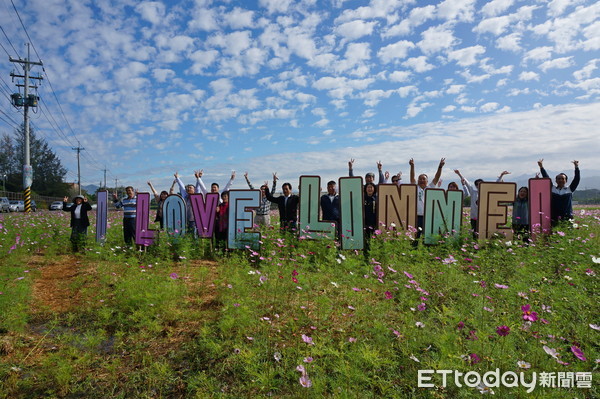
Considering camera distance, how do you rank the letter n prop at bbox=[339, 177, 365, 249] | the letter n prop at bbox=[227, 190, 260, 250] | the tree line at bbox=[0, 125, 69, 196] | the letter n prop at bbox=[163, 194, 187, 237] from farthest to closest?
→ the tree line at bbox=[0, 125, 69, 196] → the letter n prop at bbox=[163, 194, 187, 237] → the letter n prop at bbox=[227, 190, 260, 250] → the letter n prop at bbox=[339, 177, 365, 249]

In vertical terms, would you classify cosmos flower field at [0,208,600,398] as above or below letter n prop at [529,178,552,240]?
below

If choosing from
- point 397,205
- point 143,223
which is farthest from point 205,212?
point 397,205

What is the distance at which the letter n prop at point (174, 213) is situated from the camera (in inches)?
361

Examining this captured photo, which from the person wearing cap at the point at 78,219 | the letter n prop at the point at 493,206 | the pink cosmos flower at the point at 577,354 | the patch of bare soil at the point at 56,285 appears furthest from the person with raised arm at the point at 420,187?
the person wearing cap at the point at 78,219

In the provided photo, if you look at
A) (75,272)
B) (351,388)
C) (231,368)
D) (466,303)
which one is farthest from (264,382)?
(75,272)

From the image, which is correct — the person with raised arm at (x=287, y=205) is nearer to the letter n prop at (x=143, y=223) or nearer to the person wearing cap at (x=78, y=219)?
the letter n prop at (x=143, y=223)

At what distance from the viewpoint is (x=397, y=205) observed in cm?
857

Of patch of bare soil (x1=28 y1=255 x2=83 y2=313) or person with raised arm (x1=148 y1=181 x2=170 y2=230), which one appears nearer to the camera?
patch of bare soil (x1=28 y1=255 x2=83 y2=313)

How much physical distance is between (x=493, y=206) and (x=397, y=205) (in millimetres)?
2792

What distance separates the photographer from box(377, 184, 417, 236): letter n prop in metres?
8.48

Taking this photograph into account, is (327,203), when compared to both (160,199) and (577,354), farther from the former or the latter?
(577,354)

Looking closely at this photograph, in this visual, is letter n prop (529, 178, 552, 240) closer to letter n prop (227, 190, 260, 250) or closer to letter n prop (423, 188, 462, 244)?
letter n prop (423, 188, 462, 244)

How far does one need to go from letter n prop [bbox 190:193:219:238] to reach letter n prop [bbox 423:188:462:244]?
17.7ft

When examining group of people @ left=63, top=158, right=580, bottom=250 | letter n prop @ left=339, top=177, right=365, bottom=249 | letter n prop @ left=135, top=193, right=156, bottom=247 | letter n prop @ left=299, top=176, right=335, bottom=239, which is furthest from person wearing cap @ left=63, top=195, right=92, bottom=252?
letter n prop @ left=339, top=177, right=365, bottom=249
